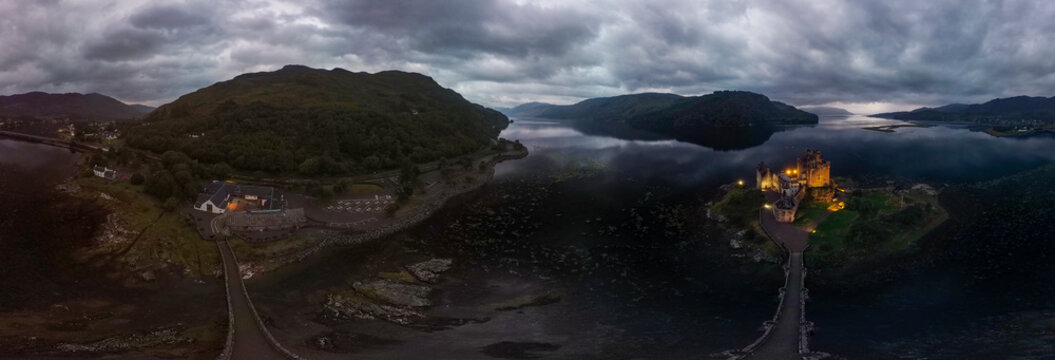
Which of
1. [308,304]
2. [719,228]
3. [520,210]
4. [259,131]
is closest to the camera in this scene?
[308,304]

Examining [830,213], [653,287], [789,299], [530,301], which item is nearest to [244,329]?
[530,301]

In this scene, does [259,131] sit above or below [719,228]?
above

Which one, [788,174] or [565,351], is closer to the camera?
[565,351]

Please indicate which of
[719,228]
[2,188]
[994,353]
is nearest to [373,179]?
[2,188]

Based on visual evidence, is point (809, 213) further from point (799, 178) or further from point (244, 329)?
point (244, 329)

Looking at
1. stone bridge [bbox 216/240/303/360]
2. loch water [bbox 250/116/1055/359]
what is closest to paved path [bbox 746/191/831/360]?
loch water [bbox 250/116/1055/359]

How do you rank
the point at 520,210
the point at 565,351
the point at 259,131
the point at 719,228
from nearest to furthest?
the point at 565,351
the point at 719,228
the point at 520,210
the point at 259,131

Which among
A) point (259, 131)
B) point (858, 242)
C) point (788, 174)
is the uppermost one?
point (259, 131)

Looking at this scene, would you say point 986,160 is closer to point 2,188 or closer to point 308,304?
point 308,304
